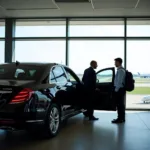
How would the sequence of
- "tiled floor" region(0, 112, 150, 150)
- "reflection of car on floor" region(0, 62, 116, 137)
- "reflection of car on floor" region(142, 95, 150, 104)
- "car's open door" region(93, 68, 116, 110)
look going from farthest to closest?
"reflection of car on floor" region(142, 95, 150, 104), "car's open door" region(93, 68, 116, 110), "tiled floor" region(0, 112, 150, 150), "reflection of car on floor" region(0, 62, 116, 137)

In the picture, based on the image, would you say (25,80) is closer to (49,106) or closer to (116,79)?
(49,106)

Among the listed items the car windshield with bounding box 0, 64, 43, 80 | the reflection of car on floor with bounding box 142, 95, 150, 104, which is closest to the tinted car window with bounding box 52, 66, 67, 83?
the car windshield with bounding box 0, 64, 43, 80

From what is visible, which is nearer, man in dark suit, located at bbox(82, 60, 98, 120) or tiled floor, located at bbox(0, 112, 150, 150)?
tiled floor, located at bbox(0, 112, 150, 150)

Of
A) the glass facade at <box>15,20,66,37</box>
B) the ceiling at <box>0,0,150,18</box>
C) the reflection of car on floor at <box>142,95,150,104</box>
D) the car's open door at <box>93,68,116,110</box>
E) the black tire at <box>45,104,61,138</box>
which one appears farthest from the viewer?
the glass facade at <box>15,20,66,37</box>

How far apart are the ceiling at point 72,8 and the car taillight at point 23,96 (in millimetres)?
4111

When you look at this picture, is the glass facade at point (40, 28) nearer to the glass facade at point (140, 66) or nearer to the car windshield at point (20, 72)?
the glass facade at point (140, 66)

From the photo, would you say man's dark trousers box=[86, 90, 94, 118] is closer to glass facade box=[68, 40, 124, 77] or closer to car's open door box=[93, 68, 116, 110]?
car's open door box=[93, 68, 116, 110]

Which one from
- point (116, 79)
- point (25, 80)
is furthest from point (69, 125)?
point (25, 80)

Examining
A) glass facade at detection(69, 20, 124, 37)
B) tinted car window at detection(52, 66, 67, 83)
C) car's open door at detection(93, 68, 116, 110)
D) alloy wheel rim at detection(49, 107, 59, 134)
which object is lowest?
alloy wheel rim at detection(49, 107, 59, 134)

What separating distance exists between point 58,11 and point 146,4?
106 inches

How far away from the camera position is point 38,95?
4555 mm

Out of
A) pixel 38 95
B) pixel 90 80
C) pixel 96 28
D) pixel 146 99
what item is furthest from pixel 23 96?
pixel 146 99

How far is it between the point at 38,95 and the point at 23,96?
11.5 inches

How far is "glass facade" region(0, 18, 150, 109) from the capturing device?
9.79 m
